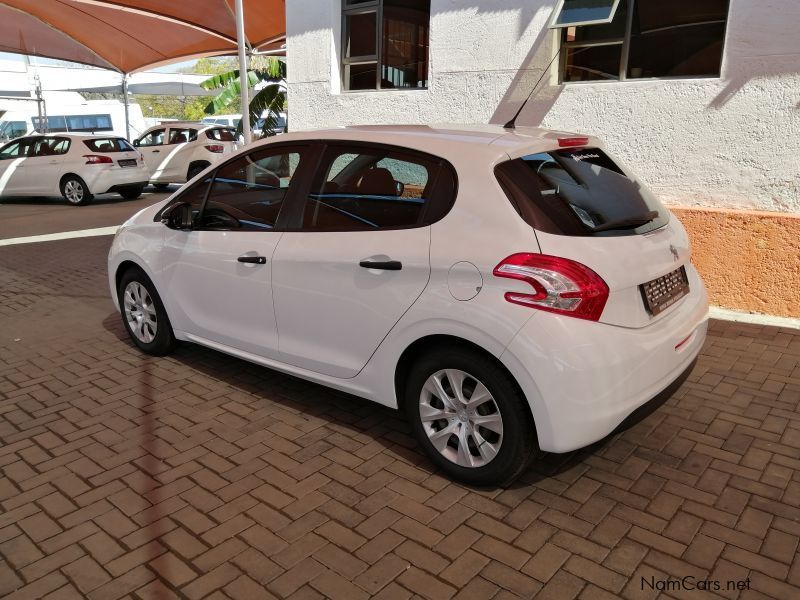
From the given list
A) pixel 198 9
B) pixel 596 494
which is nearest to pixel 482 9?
pixel 596 494

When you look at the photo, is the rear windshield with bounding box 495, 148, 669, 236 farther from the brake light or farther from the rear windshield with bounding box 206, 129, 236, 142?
the rear windshield with bounding box 206, 129, 236, 142

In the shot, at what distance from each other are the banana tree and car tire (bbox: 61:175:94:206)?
3696 millimetres

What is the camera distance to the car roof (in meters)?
3.43

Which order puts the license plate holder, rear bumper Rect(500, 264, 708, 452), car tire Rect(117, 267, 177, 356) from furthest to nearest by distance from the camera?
car tire Rect(117, 267, 177, 356), the license plate holder, rear bumper Rect(500, 264, 708, 452)

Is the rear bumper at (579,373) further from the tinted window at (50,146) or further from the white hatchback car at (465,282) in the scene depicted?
the tinted window at (50,146)

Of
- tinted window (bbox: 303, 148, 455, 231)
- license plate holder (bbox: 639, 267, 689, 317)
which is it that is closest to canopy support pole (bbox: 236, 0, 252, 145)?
tinted window (bbox: 303, 148, 455, 231)

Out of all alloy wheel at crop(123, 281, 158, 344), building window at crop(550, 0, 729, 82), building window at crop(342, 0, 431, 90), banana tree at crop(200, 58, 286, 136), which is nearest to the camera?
alloy wheel at crop(123, 281, 158, 344)

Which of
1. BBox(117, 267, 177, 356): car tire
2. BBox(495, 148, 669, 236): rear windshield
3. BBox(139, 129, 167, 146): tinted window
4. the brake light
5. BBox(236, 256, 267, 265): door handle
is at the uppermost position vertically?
the brake light

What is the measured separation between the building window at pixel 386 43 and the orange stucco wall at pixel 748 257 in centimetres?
389

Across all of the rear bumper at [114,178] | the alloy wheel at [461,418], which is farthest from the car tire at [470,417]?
the rear bumper at [114,178]

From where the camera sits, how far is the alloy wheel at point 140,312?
5.20 m

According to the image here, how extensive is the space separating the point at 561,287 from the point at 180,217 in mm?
2801

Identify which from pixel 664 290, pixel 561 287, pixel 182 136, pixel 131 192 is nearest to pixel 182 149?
pixel 182 136

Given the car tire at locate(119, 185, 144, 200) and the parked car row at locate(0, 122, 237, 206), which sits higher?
the parked car row at locate(0, 122, 237, 206)
